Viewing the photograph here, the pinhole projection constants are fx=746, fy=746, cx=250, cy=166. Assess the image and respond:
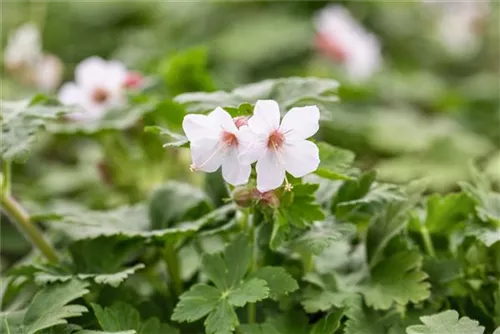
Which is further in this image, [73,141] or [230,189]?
[73,141]

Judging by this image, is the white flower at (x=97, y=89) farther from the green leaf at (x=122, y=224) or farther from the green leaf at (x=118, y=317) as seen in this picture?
the green leaf at (x=118, y=317)

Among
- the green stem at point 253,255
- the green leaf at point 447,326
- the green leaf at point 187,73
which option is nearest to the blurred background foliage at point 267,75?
the green leaf at point 187,73

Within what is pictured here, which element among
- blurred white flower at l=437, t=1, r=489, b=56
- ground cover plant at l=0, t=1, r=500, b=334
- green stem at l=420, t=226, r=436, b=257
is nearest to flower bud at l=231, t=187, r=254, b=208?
ground cover plant at l=0, t=1, r=500, b=334

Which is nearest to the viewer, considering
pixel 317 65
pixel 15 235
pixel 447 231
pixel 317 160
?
pixel 317 160

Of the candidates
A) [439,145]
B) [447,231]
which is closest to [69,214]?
[447,231]

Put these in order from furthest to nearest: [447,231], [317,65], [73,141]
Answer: [317,65] → [73,141] → [447,231]

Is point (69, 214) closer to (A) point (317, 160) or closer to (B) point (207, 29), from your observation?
(A) point (317, 160)

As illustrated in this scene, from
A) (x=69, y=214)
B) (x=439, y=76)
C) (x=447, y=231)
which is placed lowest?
(x=439, y=76)
